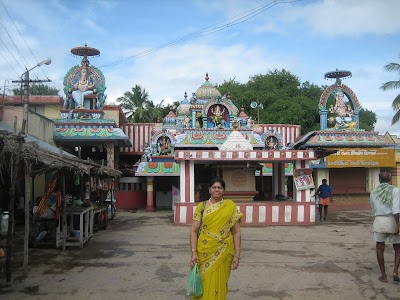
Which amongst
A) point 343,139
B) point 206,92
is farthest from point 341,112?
point 206,92

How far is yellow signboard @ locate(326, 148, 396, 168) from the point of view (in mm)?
21797

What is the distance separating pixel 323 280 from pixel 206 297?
3.16 metres

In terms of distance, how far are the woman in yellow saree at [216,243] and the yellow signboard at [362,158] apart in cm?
1863

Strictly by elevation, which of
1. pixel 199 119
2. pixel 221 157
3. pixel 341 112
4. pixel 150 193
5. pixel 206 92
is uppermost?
pixel 206 92

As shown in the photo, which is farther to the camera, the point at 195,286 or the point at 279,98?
the point at 279,98

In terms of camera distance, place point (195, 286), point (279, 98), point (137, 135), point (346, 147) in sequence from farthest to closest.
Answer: point (279, 98), point (137, 135), point (346, 147), point (195, 286)

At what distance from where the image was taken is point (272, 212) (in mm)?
13367

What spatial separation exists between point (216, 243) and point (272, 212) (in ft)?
31.6

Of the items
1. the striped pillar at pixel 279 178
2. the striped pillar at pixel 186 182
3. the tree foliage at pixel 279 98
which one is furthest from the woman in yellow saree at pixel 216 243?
the tree foliage at pixel 279 98

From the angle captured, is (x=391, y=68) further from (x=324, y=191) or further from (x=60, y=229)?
(x=60, y=229)

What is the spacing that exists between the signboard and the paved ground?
2583mm

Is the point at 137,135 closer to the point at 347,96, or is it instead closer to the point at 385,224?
the point at 347,96

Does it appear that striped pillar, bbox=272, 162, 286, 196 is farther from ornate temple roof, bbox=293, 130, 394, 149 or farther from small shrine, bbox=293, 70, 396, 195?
ornate temple roof, bbox=293, 130, 394, 149

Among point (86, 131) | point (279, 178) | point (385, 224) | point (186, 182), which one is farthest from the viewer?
point (86, 131)
